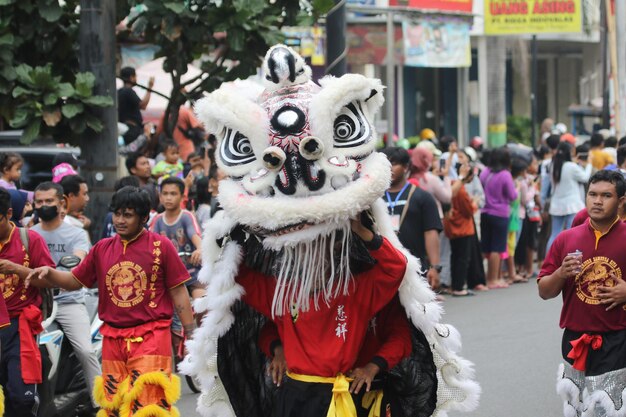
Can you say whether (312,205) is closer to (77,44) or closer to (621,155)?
(621,155)

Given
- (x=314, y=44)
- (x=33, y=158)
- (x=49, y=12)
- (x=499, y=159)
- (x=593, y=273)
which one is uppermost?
(x=314, y=44)

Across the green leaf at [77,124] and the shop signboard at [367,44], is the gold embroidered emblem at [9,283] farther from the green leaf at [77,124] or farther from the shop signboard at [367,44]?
the shop signboard at [367,44]

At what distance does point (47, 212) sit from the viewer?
7.97 meters

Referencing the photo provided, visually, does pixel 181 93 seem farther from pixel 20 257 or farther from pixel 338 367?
pixel 338 367

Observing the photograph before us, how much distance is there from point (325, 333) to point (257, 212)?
0.64 meters

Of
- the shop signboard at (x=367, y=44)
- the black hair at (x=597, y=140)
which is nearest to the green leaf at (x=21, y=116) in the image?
the black hair at (x=597, y=140)

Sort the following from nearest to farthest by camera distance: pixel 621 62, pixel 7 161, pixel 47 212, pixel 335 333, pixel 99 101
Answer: pixel 335 333 < pixel 47 212 < pixel 7 161 < pixel 99 101 < pixel 621 62

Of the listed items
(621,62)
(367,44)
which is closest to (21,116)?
(367,44)

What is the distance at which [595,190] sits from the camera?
21.0 ft

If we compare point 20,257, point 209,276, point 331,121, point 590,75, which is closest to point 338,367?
point 209,276

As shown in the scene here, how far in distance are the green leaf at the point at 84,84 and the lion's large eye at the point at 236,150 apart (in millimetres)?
5220

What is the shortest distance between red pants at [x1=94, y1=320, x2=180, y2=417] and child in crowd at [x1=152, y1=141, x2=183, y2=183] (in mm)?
5355

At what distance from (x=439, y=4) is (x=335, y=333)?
21.8 meters

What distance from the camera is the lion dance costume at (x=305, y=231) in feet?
15.5
